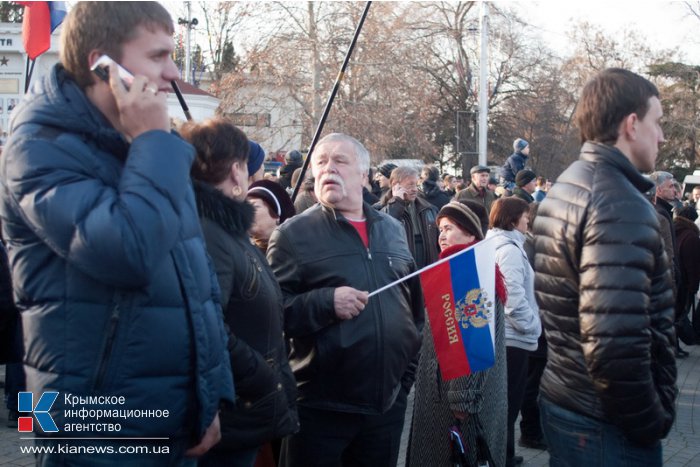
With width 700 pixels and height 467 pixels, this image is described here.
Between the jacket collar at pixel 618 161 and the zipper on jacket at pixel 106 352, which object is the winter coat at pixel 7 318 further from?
the jacket collar at pixel 618 161

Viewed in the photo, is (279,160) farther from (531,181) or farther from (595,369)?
(595,369)

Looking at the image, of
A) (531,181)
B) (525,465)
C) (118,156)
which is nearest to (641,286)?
(118,156)

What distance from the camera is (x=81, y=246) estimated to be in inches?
78.4

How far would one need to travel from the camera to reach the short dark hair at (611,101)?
9.48 ft

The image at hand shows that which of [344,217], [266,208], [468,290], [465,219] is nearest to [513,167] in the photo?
[465,219]

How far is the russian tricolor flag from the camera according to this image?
13.3 feet

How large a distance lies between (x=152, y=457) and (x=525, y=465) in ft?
13.3

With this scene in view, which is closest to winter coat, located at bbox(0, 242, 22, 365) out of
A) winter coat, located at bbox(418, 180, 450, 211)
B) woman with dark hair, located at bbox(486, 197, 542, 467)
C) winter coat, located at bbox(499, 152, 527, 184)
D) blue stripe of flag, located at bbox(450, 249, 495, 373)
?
blue stripe of flag, located at bbox(450, 249, 495, 373)

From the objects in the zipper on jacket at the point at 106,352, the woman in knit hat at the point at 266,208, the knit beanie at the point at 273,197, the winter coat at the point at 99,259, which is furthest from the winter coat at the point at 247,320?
the knit beanie at the point at 273,197

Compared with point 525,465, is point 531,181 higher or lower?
higher

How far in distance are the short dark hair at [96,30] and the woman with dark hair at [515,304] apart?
355 centimetres

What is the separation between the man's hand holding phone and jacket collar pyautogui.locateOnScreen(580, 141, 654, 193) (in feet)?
5.14

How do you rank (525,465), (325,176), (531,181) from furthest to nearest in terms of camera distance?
(531,181)
(525,465)
(325,176)

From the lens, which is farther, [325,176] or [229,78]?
[229,78]
